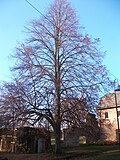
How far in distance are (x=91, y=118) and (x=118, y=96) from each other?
25.8 m

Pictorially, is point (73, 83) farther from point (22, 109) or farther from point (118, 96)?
point (118, 96)

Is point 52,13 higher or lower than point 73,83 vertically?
higher

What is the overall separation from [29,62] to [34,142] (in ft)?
35.7

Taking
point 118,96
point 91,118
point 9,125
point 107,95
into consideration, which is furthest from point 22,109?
point 118,96

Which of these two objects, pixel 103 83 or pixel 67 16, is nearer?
pixel 103 83

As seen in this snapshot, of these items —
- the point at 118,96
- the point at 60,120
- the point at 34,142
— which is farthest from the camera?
the point at 118,96

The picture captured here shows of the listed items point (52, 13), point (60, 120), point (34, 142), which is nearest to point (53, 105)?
point (60, 120)

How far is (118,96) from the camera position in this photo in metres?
44.6

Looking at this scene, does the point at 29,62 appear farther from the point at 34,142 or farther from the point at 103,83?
the point at 34,142

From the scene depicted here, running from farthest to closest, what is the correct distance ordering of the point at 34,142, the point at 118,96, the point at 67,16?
the point at 118,96 → the point at 34,142 → the point at 67,16

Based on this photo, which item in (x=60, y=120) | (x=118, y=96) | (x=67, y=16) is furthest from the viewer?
(x=118, y=96)

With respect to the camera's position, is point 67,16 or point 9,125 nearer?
point 9,125

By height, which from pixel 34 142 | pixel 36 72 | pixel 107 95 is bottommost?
pixel 34 142

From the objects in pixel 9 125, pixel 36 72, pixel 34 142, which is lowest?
pixel 34 142
